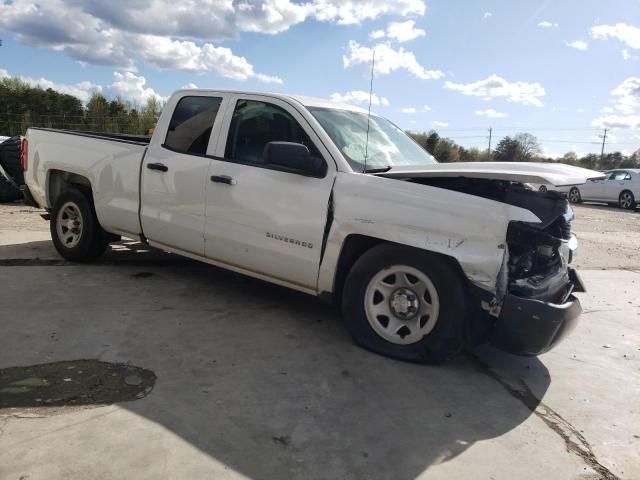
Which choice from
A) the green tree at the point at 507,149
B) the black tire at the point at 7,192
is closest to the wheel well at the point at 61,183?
the black tire at the point at 7,192

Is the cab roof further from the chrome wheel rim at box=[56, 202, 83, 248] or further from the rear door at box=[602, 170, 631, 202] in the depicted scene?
the rear door at box=[602, 170, 631, 202]

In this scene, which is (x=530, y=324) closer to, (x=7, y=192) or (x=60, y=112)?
(x=7, y=192)

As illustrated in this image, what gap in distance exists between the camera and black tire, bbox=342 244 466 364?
356 cm

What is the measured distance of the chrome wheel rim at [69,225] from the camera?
588 centimetres

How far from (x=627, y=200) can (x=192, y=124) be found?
1983 cm

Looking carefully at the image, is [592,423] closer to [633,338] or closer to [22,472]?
[633,338]

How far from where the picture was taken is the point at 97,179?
5.52m

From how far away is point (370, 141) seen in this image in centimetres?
457

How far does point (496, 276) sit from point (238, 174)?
7.31ft

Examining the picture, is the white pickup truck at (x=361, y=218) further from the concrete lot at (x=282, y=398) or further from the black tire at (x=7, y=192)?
the black tire at (x=7, y=192)

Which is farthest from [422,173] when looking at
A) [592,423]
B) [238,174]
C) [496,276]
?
[592,423]

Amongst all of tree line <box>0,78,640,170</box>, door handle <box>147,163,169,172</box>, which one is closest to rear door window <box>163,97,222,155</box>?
door handle <box>147,163,169,172</box>

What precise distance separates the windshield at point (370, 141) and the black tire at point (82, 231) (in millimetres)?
2858

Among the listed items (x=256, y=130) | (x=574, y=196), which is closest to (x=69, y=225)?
(x=256, y=130)
